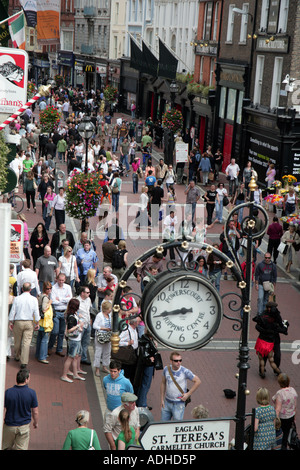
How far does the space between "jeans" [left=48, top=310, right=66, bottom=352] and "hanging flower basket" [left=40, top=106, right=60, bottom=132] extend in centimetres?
2431

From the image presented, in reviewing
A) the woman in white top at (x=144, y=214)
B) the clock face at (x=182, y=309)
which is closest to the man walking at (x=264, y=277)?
the woman in white top at (x=144, y=214)

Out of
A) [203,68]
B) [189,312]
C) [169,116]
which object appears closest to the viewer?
[189,312]

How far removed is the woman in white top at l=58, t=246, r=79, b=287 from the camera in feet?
50.6

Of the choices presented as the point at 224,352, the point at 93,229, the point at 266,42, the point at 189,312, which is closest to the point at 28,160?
the point at 93,229

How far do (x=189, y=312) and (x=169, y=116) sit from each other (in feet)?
106

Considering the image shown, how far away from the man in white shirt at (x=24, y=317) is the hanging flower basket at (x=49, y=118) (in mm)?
25076

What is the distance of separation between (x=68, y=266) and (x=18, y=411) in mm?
6333

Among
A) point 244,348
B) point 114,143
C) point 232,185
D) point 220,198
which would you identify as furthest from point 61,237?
point 114,143

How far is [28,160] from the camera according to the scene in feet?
88.0

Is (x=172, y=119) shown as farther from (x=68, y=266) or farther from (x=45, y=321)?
(x=45, y=321)

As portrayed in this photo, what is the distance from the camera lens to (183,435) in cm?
642

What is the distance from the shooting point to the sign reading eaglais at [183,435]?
251 inches

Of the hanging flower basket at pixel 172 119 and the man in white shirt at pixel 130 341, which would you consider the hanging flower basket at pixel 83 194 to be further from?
the hanging flower basket at pixel 172 119
